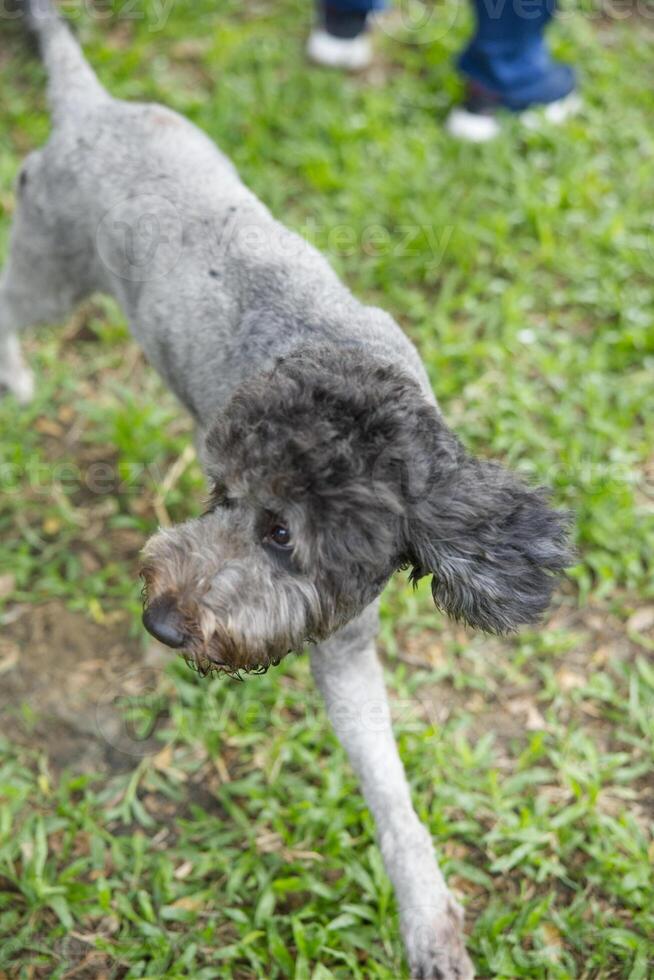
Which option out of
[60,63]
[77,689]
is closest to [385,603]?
[77,689]

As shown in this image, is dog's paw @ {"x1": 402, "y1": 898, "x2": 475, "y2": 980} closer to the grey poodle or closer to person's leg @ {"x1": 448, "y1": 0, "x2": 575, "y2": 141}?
the grey poodle

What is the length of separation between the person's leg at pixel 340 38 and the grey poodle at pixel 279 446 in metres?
2.77

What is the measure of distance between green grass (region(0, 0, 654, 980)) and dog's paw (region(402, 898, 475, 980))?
0.17 metres

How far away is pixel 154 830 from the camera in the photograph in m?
3.54

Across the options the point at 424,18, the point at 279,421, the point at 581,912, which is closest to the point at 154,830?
the point at 581,912

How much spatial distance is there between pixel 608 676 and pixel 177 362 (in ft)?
7.13

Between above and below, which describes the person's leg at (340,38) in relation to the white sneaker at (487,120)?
above

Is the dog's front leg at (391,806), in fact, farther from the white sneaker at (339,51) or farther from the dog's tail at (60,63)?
the white sneaker at (339,51)

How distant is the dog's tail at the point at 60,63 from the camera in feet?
12.8

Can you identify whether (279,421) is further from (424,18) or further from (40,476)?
(424,18)

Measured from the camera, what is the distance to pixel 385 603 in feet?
13.5

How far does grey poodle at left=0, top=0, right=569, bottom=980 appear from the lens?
256cm

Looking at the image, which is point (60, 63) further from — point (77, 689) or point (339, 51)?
point (339, 51)

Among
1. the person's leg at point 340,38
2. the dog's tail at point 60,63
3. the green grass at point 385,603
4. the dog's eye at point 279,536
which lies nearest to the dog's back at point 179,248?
the dog's tail at point 60,63
